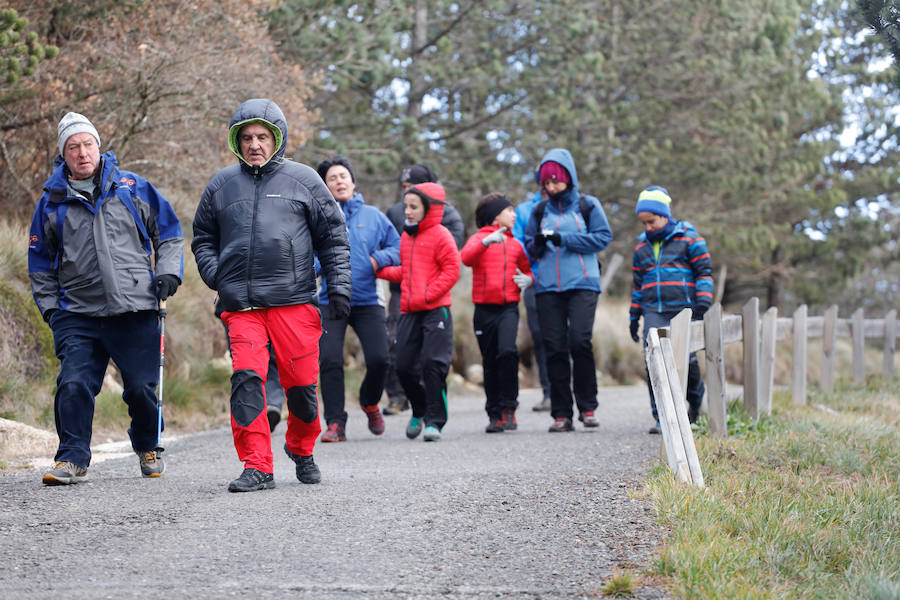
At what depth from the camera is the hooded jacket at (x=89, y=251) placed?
645 centimetres

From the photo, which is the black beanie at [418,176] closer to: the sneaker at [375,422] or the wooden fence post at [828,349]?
the sneaker at [375,422]

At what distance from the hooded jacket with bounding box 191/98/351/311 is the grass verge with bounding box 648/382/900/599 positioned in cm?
221

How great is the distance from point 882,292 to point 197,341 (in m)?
28.8

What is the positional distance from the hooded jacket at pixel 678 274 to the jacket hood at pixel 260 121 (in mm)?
3650

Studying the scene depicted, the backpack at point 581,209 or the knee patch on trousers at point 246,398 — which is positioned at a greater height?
the backpack at point 581,209

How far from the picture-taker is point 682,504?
5.18m

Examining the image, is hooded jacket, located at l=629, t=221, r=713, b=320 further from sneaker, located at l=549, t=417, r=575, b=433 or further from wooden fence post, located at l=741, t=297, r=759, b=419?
sneaker, located at l=549, t=417, r=575, b=433

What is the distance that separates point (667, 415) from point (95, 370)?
132 inches

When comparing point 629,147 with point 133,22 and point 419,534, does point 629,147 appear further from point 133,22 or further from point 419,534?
point 419,534

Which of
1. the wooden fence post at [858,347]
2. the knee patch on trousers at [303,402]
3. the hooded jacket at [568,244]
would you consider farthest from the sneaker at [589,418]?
the wooden fence post at [858,347]

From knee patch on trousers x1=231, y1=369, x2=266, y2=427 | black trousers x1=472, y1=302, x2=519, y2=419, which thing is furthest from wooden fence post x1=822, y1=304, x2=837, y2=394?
knee patch on trousers x1=231, y1=369, x2=266, y2=427

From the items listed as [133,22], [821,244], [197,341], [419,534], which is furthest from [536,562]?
[821,244]

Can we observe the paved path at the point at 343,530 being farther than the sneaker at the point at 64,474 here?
No

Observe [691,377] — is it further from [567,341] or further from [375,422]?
[375,422]
